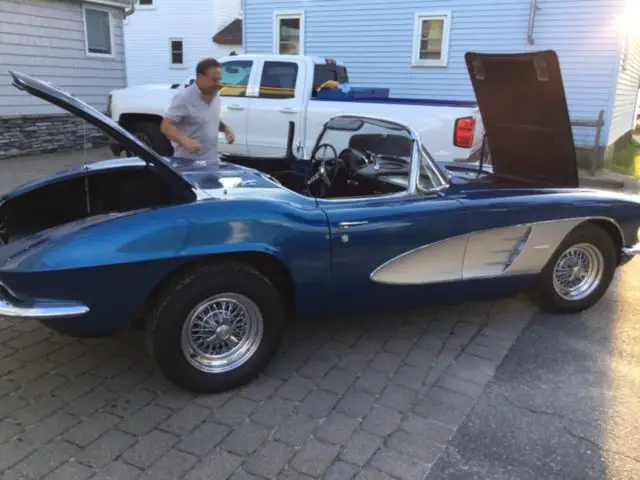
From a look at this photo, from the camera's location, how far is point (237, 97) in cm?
890

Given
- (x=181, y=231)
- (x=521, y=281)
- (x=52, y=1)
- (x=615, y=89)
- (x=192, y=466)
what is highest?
(x=52, y=1)

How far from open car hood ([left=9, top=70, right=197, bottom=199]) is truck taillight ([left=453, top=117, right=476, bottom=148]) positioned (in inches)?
202

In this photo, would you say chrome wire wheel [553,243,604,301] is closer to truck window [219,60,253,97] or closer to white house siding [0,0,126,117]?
truck window [219,60,253,97]

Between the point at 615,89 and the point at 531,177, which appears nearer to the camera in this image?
the point at 531,177

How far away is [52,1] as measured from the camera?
11.1 metres

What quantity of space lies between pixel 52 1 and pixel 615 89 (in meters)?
11.9

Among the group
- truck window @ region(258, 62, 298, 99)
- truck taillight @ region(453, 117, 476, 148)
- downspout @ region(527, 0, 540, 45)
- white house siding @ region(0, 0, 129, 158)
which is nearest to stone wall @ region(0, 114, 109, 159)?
white house siding @ region(0, 0, 129, 158)

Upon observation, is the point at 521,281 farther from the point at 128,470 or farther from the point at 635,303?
the point at 128,470

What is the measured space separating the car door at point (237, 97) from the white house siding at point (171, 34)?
14.8 m

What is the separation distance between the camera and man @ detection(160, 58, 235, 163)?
455 centimetres

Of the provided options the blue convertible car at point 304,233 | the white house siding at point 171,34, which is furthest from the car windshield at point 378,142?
the white house siding at point 171,34

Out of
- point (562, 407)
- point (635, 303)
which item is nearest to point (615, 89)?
point (635, 303)

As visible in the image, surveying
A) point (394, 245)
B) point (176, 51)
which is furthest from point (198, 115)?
point (176, 51)

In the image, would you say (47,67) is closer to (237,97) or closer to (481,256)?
(237,97)
